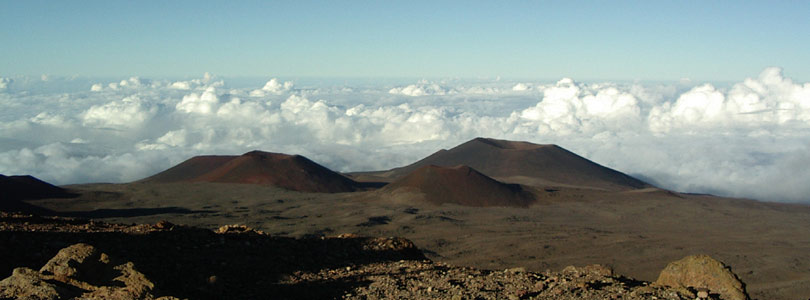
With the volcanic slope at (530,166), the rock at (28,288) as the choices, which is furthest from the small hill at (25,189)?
the rock at (28,288)

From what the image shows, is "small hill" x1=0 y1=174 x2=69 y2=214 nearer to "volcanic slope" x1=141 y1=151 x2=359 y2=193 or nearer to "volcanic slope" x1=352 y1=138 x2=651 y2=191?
"volcanic slope" x1=141 y1=151 x2=359 y2=193

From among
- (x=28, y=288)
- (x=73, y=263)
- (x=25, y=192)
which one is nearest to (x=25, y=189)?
(x=25, y=192)

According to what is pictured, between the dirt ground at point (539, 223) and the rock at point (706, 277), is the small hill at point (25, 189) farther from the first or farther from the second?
the rock at point (706, 277)

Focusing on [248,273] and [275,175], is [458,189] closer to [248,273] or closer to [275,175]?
[275,175]

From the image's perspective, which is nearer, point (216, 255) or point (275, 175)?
point (216, 255)

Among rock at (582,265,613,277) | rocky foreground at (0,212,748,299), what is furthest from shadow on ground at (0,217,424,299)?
rock at (582,265,613,277)

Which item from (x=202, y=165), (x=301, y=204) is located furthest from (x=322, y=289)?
(x=202, y=165)
